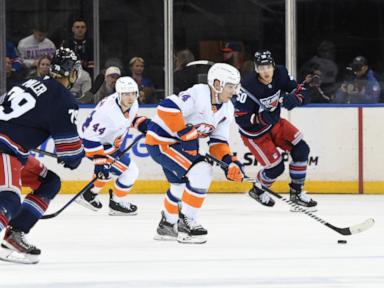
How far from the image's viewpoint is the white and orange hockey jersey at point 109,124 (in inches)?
345

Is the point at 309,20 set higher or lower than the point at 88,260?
higher

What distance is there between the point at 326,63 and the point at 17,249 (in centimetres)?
507

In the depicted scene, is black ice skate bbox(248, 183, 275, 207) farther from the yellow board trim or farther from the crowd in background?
the crowd in background

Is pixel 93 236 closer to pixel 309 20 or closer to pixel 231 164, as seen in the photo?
pixel 231 164

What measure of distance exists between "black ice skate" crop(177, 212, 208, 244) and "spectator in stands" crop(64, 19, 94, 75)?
397 centimetres

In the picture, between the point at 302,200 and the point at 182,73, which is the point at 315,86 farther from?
the point at 302,200

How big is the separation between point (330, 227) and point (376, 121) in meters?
3.29

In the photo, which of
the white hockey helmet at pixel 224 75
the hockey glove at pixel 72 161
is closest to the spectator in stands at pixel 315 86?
the white hockey helmet at pixel 224 75

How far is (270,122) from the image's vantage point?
9.13m

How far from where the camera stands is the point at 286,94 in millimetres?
9156

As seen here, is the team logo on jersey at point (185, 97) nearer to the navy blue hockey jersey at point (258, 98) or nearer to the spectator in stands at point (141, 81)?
the navy blue hockey jersey at point (258, 98)

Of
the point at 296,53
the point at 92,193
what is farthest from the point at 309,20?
the point at 92,193

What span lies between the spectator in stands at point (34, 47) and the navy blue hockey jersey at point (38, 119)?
475cm

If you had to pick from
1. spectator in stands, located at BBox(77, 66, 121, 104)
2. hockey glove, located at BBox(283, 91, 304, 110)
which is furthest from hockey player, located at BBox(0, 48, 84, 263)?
spectator in stands, located at BBox(77, 66, 121, 104)
